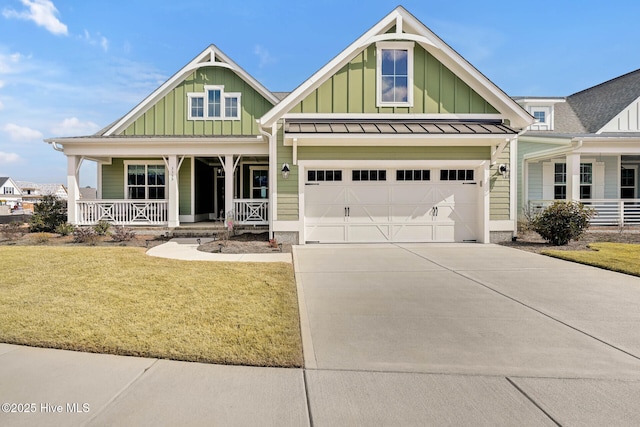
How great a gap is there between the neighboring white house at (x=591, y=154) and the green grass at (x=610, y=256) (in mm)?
3792

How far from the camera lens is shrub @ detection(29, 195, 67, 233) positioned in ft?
43.9

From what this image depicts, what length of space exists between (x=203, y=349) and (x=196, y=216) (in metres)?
12.9

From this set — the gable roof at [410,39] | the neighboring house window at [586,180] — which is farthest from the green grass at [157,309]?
the neighboring house window at [586,180]

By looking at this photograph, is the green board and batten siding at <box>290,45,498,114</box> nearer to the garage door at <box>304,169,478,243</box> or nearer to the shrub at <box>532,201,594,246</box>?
the garage door at <box>304,169,478,243</box>

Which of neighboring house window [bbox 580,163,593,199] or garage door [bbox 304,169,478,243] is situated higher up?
neighboring house window [bbox 580,163,593,199]

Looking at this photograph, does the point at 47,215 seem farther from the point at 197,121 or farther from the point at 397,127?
the point at 397,127

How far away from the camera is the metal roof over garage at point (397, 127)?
10336mm

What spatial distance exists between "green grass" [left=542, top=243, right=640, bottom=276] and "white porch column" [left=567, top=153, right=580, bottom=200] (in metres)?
3.02

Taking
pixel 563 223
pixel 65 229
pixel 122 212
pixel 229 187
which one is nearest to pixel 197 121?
pixel 229 187

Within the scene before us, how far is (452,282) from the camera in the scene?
638cm

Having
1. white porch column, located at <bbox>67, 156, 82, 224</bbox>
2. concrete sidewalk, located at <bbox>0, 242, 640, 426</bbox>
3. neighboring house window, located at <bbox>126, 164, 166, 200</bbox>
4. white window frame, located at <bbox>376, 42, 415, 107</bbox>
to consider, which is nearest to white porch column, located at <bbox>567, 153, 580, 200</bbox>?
white window frame, located at <bbox>376, 42, 415, 107</bbox>

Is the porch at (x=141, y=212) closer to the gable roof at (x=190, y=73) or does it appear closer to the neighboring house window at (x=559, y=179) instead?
the gable roof at (x=190, y=73)

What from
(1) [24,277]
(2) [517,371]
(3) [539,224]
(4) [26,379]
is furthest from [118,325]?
(3) [539,224]

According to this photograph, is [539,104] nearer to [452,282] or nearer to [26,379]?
[452,282]
